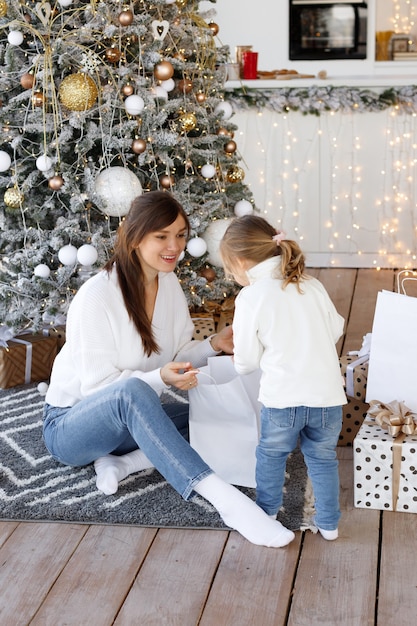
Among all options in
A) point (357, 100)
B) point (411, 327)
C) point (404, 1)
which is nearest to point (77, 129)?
point (411, 327)

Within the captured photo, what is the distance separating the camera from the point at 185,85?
354 cm

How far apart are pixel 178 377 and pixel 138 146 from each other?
1.18 metres

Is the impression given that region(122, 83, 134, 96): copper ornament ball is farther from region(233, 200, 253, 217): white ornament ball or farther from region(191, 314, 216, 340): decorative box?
region(191, 314, 216, 340): decorative box

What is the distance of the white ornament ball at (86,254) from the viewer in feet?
10.6

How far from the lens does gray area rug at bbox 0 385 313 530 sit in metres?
2.40

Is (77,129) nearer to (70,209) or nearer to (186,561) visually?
(70,209)

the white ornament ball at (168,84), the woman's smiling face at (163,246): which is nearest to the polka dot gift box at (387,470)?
the woman's smiling face at (163,246)

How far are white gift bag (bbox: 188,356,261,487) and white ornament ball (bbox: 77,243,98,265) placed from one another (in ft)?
2.78

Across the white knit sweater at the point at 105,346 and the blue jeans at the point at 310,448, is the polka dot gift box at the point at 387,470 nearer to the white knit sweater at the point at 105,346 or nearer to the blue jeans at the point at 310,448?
the blue jeans at the point at 310,448

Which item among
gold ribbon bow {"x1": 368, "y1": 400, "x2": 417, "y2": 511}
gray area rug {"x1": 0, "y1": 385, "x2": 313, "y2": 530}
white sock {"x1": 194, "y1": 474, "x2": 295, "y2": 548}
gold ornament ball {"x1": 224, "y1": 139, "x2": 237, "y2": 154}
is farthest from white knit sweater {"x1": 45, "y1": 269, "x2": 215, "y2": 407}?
gold ornament ball {"x1": 224, "y1": 139, "x2": 237, "y2": 154}

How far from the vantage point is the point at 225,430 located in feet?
8.31

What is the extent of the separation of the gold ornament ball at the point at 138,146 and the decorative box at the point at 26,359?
87 cm

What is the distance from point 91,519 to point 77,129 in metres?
1.58

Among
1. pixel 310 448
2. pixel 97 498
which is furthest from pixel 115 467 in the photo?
pixel 310 448
